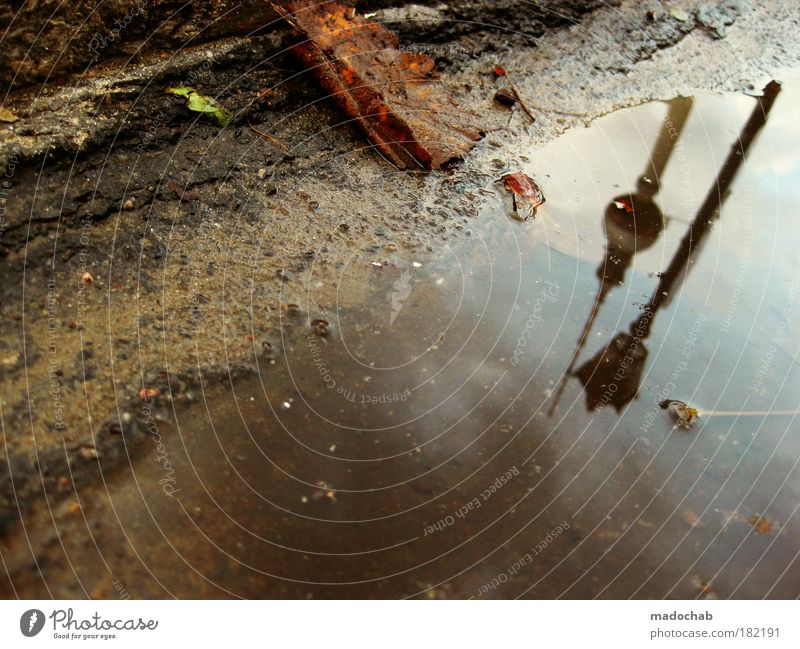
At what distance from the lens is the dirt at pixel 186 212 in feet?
5.67

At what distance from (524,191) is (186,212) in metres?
1.14

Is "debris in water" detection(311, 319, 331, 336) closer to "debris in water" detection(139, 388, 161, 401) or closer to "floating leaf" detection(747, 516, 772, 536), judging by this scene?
"debris in water" detection(139, 388, 161, 401)

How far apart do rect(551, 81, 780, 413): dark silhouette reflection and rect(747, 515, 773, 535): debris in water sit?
421 mm

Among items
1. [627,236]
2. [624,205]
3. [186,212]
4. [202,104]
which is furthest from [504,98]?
[186,212]

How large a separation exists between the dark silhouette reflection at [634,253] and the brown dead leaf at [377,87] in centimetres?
64

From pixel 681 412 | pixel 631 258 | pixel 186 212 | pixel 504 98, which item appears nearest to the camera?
pixel 681 412

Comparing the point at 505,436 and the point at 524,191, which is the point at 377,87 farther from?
the point at 505,436

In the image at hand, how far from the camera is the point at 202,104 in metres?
2.35

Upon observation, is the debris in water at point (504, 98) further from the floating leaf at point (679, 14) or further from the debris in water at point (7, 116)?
the debris in water at point (7, 116)

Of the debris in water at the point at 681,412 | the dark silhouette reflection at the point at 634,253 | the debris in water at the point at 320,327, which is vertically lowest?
the debris in water at the point at 320,327

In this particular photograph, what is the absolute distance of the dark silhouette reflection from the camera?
2002mm

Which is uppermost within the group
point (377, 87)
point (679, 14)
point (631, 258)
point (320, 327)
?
point (679, 14)

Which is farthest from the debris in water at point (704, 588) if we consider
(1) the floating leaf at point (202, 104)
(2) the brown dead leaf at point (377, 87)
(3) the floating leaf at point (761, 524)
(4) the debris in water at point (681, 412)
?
(1) the floating leaf at point (202, 104)

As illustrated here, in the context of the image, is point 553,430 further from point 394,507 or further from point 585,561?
point 394,507
